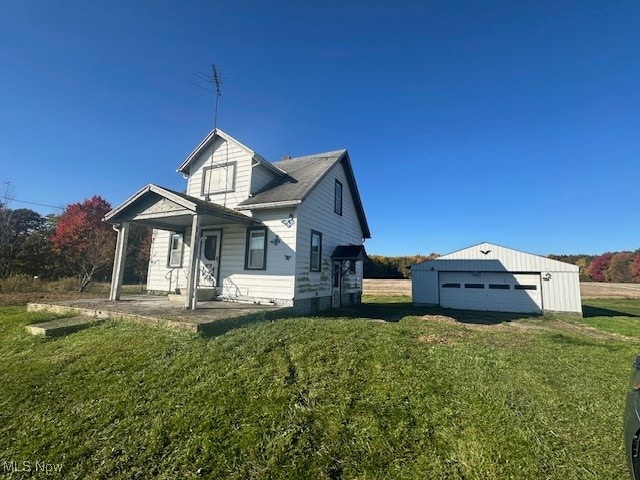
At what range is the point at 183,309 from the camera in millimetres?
8555

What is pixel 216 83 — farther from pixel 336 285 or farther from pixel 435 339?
pixel 435 339

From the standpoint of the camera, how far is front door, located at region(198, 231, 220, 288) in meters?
11.7

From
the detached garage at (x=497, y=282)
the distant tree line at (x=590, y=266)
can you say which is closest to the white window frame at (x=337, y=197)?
the detached garage at (x=497, y=282)

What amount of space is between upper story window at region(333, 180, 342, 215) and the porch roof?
14.6 ft

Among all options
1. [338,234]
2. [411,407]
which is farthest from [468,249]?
[411,407]

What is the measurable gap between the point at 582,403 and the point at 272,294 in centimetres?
834

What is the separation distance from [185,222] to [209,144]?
12.7ft

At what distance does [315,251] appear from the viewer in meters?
12.1

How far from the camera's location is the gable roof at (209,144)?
12113mm

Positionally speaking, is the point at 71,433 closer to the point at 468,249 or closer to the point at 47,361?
the point at 47,361

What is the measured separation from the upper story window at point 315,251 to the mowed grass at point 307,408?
5.35 m

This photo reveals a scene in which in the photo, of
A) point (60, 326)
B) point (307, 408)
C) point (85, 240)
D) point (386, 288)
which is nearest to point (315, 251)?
point (60, 326)

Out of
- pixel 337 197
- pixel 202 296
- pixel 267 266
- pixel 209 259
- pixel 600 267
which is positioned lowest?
pixel 202 296

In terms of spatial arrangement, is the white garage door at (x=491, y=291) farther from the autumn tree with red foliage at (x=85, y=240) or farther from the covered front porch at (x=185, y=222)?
the autumn tree with red foliage at (x=85, y=240)
